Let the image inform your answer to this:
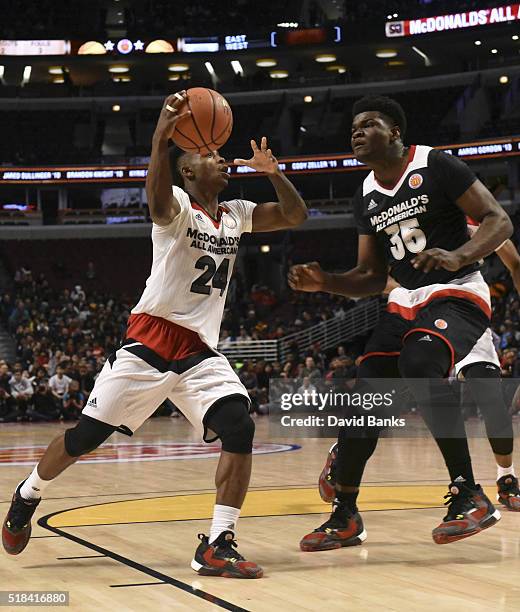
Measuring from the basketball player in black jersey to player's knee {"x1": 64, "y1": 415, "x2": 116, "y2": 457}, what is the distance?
1.18 meters

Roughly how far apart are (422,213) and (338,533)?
172 centimetres

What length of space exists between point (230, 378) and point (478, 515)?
1.36 m

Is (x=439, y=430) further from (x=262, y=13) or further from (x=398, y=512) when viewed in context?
(x=262, y=13)

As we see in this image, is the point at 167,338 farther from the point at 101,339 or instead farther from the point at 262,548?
the point at 101,339

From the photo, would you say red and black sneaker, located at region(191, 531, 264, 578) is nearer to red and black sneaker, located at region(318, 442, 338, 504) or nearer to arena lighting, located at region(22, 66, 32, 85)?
red and black sneaker, located at region(318, 442, 338, 504)

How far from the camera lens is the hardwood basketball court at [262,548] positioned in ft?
12.5

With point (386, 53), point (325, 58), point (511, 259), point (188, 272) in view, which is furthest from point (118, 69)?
point (188, 272)

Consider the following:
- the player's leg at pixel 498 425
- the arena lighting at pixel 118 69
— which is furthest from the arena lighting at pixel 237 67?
the player's leg at pixel 498 425

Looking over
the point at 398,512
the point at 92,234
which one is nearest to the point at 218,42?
the point at 92,234

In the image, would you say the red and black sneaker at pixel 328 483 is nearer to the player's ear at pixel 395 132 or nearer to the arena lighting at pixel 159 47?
the player's ear at pixel 395 132

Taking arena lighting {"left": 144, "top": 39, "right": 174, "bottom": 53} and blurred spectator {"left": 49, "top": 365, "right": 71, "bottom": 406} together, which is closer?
blurred spectator {"left": 49, "top": 365, "right": 71, "bottom": 406}

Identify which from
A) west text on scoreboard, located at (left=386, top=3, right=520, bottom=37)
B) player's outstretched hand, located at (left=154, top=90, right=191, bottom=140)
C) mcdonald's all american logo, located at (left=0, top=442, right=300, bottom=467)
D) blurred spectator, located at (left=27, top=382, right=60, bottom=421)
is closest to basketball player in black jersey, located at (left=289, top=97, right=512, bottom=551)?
player's outstretched hand, located at (left=154, top=90, right=191, bottom=140)

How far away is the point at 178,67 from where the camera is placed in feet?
126

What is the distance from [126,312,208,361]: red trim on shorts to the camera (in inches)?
187
